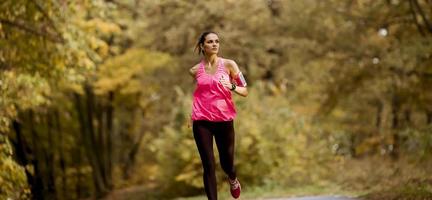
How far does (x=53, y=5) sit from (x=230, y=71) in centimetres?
690

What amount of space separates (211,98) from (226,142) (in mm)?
550

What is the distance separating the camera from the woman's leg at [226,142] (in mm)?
7582

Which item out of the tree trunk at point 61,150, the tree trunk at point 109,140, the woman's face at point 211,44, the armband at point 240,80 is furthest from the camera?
the tree trunk at point 61,150

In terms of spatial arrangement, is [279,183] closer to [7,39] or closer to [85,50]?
[85,50]

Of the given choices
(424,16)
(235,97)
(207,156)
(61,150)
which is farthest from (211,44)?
(61,150)

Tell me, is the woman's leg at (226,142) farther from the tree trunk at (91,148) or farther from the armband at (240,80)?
the tree trunk at (91,148)

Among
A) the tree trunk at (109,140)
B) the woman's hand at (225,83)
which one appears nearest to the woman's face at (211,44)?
the woman's hand at (225,83)

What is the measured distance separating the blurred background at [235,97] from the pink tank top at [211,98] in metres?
2.66

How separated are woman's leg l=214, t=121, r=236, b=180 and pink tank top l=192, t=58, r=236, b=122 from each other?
0.38 feet

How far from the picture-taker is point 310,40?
76.4 ft

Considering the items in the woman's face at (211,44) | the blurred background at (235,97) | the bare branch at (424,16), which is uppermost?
the woman's face at (211,44)

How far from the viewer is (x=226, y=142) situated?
7.67 m

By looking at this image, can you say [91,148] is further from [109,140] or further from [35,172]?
[35,172]

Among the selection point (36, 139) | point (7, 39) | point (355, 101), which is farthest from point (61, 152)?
point (7, 39)
